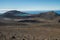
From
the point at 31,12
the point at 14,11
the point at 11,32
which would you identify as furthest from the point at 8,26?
the point at 31,12

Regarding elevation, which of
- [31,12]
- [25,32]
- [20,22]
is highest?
[31,12]

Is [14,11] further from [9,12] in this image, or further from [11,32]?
[11,32]

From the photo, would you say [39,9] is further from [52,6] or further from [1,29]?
[1,29]

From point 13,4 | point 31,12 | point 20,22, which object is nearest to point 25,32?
point 20,22

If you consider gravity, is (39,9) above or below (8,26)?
above

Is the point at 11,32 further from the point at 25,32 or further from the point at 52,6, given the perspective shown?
the point at 52,6

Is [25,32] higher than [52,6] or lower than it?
lower

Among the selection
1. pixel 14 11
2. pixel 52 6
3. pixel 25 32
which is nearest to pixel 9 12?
pixel 14 11
